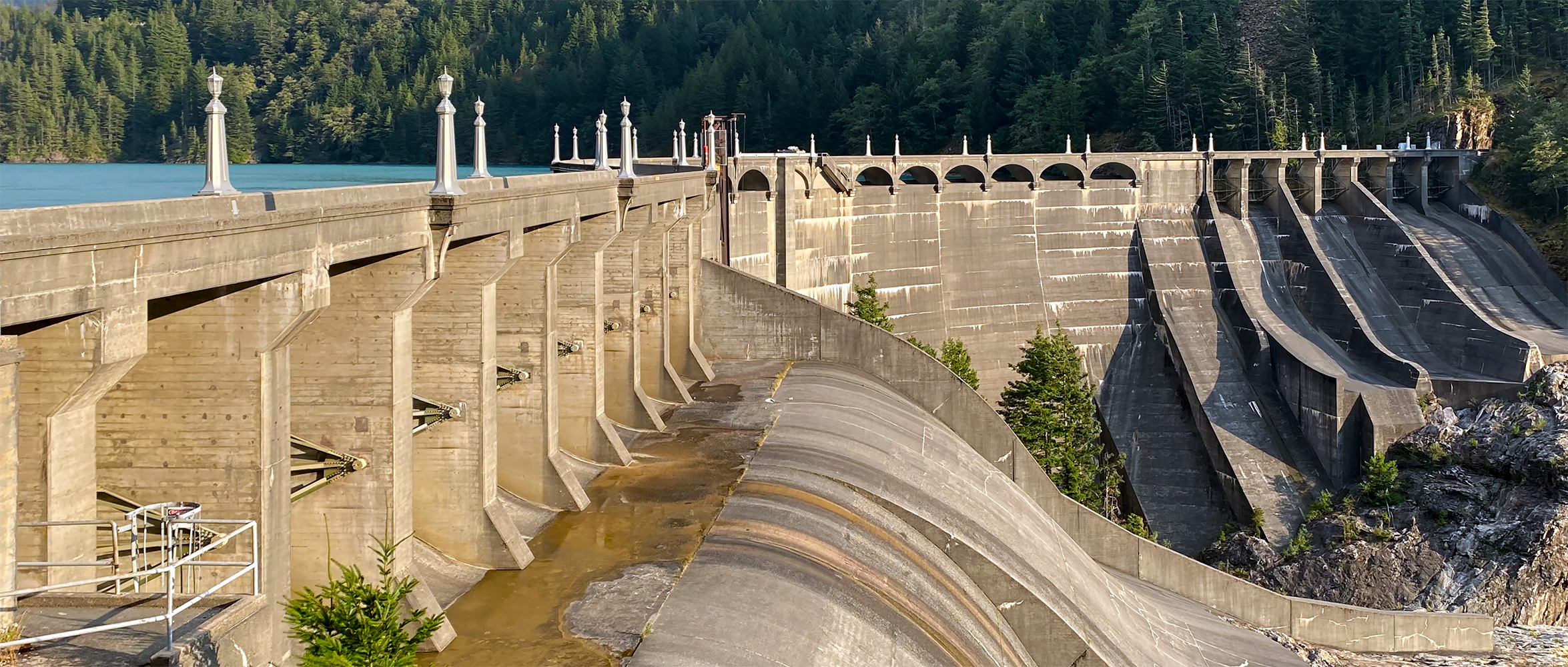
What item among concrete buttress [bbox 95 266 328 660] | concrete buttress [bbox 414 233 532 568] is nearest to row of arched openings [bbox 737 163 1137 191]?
concrete buttress [bbox 414 233 532 568]

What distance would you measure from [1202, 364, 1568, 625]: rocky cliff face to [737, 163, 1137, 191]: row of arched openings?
67.6 ft

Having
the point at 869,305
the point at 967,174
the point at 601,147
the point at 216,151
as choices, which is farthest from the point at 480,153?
the point at 967,174

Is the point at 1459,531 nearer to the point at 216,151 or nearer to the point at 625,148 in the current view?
the point at 625,148

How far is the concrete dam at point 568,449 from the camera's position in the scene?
11.9 metres

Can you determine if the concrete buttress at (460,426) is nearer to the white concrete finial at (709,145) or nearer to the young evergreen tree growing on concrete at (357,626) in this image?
the young evergreen tree growing on concrete at (357,626)

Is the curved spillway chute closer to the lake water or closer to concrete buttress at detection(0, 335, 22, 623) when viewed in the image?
concrete buttress at detection(0, 335, 22, 623)

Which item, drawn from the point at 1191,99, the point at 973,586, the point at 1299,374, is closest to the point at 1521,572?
the point at 1299,374

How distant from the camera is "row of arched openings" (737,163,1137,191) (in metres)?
A: 60.0

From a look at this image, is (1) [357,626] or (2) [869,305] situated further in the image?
(2) [869,305]

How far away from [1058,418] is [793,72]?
87.0 meters

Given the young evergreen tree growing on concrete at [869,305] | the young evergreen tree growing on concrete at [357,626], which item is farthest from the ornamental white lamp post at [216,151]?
the young evergreen tree growing on concrete at [869,305]

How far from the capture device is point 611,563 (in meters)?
20.4

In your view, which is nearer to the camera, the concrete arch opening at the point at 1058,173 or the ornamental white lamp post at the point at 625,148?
the ornamental white lamp post at the point at 625,148

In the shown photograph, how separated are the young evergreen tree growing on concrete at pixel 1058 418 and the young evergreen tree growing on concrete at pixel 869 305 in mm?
5840
